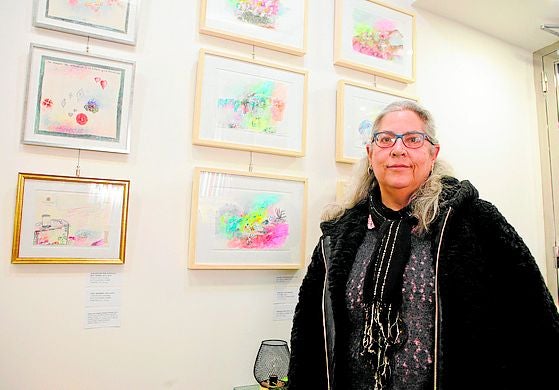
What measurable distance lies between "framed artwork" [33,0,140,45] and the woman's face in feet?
3.29

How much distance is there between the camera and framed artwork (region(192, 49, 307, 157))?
1709mm

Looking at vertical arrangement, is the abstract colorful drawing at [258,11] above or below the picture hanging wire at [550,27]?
below

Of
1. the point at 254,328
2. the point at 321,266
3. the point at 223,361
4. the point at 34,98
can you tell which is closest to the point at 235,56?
the point at 34,98

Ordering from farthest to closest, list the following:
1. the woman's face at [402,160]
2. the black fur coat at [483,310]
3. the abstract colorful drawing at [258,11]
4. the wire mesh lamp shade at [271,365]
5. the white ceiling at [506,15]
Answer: the white ceiling at [506,15], the abstract colorful drawing at [258,11], the wire mesh lamp shade at [271,365], the woman's face at [402,160], the black fur coat at [483,310]

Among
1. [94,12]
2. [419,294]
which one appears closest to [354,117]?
[419,294]

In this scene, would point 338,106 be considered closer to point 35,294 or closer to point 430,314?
point 430,314

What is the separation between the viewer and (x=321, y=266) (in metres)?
1.45

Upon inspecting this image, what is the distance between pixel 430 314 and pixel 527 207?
175cm

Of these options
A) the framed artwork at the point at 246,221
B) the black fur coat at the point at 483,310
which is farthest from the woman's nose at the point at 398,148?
the framed artwork at the point at 246,221

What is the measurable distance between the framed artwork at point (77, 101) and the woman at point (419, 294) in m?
0.87

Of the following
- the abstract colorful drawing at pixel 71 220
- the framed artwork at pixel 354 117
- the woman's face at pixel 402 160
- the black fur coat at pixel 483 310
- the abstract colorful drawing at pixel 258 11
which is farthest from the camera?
the framed artwork at pixel 354 117

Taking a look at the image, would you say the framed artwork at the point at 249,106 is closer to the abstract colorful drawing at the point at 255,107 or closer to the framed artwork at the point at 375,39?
the abstract colorful drawing at the point at 255,107

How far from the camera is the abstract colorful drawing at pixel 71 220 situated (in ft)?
4.75

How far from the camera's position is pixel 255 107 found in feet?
5.88
